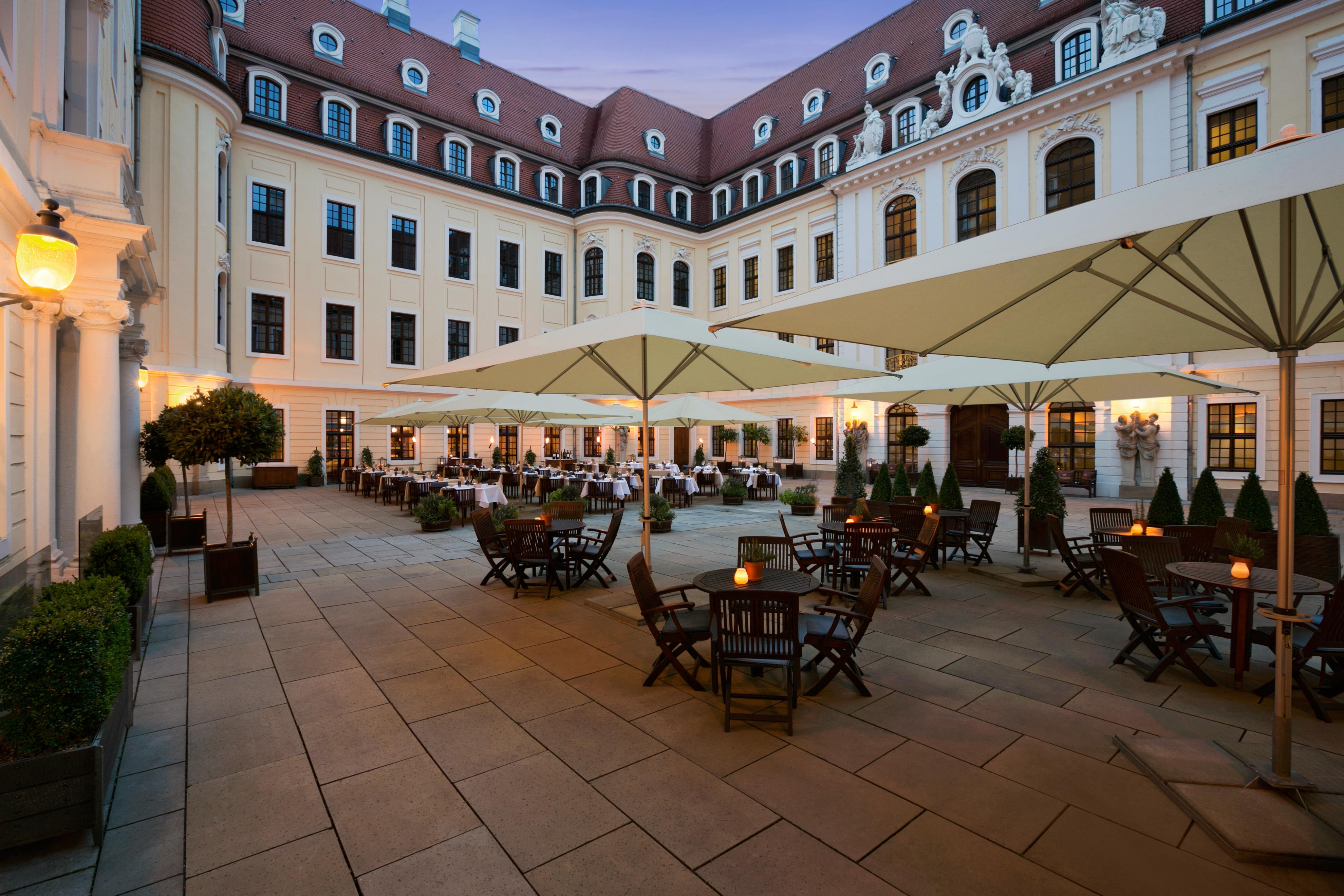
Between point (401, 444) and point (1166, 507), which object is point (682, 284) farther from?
point (1166, 507)

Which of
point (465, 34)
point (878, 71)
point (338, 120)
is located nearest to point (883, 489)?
point (878, 71)

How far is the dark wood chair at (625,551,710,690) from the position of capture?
13.3 ft

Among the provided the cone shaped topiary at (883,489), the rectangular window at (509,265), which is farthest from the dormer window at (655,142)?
the cone shaped topiary at (883,489)

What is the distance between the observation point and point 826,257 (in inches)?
1024

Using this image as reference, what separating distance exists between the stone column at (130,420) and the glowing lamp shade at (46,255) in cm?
557

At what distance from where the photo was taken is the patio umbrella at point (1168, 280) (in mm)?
2125

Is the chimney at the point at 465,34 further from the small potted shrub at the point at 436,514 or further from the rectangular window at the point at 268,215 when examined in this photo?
the small potted shrub at the point at 436,514

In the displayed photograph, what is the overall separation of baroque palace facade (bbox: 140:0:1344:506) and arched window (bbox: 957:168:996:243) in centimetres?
10

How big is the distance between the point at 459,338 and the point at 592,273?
24.4ft

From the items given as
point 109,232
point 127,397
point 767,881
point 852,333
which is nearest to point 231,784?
point 767,881

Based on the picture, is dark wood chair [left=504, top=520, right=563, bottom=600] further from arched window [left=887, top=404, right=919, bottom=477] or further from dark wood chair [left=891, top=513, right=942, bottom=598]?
arched window [left=887, top=404, right=919, bottom=477]

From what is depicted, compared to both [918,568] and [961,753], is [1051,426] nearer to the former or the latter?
[918,568]

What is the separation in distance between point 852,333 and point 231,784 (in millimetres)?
4227

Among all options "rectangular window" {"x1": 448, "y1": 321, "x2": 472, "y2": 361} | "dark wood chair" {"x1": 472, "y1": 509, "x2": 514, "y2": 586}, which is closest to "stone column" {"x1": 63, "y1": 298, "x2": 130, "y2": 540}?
"dark wood chair" {"x1": 472, "y1": 509, "x2": 514, "y2": 586}
